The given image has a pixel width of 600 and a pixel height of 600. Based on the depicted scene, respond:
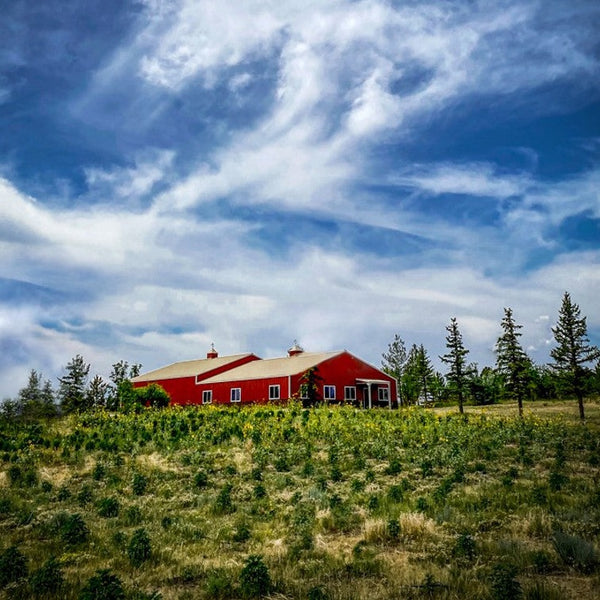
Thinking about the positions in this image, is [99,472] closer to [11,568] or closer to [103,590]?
[11,568]

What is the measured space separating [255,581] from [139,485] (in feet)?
29.2

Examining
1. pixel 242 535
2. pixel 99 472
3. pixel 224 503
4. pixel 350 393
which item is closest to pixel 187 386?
pixel 350 393

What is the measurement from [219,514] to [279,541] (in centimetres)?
310

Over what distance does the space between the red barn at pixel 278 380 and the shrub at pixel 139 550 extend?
34893 millimetres

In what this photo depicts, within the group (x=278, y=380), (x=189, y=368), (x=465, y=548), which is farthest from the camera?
(x=189, y=368)

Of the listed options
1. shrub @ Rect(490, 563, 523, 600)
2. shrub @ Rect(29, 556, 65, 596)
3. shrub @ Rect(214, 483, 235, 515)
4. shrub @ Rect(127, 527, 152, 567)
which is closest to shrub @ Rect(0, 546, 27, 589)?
shrub @ Rect(29, 556, 65, 596)

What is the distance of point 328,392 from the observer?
155 ft

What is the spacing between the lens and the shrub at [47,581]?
26.4 feet

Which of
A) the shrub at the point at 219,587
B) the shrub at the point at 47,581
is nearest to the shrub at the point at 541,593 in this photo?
the shrub at the point at 219,587

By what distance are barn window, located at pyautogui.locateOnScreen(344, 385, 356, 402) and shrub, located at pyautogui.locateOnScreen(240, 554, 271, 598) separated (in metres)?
41.1

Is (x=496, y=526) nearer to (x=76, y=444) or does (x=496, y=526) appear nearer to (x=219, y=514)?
(x=219, y=514)

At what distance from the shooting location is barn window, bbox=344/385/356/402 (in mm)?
48825

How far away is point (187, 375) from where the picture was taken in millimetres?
55531

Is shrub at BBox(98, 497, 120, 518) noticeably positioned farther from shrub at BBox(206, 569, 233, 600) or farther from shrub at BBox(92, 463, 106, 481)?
shrub at BBox(206, 569, 233, 600)
